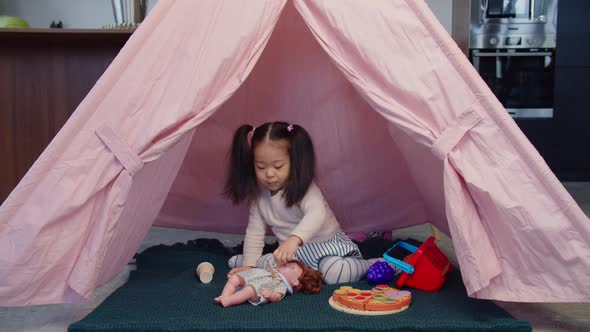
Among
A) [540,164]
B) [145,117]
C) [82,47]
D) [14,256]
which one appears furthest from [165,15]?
[82,47]

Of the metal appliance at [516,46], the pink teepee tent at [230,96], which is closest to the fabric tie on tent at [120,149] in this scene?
the pink teepee tent at [230,96]

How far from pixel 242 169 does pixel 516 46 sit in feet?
9.97

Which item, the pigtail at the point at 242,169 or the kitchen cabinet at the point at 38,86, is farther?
the kitchen cabinet at the point at 38,86

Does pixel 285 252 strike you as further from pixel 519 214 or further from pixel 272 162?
pixel 519 214

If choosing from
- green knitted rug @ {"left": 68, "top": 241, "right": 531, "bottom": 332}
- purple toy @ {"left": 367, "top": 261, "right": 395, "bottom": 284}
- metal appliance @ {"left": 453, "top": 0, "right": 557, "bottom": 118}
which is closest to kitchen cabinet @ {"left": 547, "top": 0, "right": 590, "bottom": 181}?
metal appliance @ {"left": 453, "top": 0, "right": 557, "bottom": 118}

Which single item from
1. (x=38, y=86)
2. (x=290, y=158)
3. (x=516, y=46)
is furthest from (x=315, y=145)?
(x=516, y=46)

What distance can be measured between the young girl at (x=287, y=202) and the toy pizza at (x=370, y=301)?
0.64 feet

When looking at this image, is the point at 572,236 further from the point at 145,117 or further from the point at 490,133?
the point at 145,117

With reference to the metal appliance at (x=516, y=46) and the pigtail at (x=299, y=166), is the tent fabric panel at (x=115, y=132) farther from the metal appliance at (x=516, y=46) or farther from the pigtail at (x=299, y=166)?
the metal appliance at (x=516, y=46)

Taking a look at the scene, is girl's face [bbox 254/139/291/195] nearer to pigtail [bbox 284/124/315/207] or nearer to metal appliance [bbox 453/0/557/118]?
pigtail [bbox 284/124/315/207]

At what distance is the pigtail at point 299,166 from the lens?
2.07 metres

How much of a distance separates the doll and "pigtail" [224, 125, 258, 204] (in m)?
0.32

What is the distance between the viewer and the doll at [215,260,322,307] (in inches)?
69.1

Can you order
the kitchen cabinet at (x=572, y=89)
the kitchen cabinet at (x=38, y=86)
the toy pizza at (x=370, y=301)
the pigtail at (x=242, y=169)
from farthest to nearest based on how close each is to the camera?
the kitchen cabinet at (x=572, y=89) → the kitchen cabinet at (x=38, y=86) → the pigtail at (x=242, y=169) → the toy pizza at (x=370, y=301)
